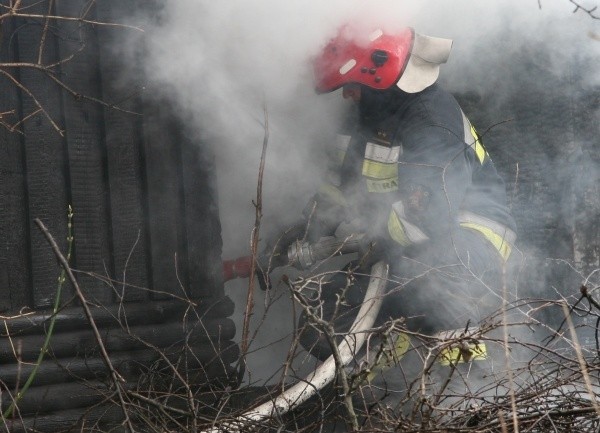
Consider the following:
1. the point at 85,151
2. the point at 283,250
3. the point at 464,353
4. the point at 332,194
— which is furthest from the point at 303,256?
the point at 464,353

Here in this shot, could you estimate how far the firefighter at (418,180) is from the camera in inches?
212

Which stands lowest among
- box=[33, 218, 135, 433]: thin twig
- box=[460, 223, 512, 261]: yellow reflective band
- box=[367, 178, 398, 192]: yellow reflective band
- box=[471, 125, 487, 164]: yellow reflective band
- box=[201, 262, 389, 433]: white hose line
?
box=[201, 262, 389, 433]: white hose line

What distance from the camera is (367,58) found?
548 cm

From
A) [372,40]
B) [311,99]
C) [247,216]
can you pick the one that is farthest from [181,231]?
[372,40]

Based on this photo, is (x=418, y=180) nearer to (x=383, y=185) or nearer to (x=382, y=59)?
(x=383, y=185)

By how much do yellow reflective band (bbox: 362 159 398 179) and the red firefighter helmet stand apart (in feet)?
1.67

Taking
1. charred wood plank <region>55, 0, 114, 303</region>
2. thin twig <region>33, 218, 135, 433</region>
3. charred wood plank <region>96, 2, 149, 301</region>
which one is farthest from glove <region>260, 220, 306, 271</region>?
thin twig <region>33, 218, 135, 433</region>

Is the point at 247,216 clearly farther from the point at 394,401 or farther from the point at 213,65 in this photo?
the point at 394,401

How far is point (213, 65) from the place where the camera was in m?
5.82

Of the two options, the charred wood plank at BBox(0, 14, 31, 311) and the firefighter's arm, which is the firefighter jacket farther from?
the charred wood plank at BBox(0, 14, 31, 311)

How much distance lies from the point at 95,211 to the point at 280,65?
1577 mm

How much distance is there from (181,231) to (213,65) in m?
1.13

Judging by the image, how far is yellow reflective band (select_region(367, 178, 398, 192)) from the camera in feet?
18.8

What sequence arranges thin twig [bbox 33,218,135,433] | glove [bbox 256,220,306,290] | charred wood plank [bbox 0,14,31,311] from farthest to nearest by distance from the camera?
1. glove [bbox 256,220,306,290]
2. charred wood plank [bbox 0,14,31,311]
3. thin twig [bbox 33,218,135,433]
